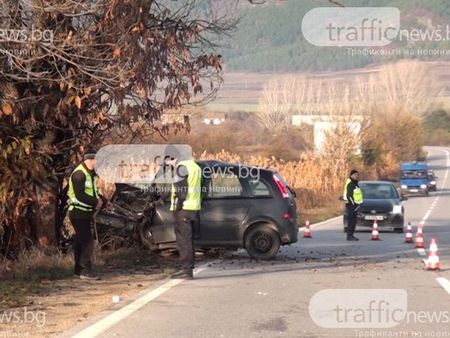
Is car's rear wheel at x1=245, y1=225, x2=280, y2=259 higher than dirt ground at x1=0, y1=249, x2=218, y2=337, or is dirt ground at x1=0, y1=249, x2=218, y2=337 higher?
car's rear wheel at x1=245, y1=225, x2=280, y2=259

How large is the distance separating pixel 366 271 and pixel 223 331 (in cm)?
556

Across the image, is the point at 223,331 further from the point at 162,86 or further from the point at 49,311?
the point at 162,86

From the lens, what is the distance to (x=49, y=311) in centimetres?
988

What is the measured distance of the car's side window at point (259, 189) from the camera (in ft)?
50.4

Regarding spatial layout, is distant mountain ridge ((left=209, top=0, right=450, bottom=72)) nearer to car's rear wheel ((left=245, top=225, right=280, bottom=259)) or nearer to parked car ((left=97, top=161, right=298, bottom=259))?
parked car ((left=97, top=161, right=298, bottom=259))

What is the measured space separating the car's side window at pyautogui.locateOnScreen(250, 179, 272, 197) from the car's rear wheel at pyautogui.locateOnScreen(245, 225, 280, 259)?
1.81ft

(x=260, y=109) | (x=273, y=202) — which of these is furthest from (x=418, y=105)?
(x=273, y=202)

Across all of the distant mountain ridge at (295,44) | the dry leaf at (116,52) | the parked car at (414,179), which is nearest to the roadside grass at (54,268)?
the dry leaf at (116,52)

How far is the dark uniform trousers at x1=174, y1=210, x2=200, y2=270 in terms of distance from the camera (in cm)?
1265

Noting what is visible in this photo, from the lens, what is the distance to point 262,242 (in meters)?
15.3

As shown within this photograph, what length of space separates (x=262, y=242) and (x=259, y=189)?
91 centimetres

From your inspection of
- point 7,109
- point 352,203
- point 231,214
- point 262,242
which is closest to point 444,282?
point 262,242

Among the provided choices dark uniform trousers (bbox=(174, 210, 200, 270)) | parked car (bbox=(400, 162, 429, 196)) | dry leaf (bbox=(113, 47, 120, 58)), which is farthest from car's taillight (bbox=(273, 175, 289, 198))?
parked car (bbox=(400, 162, 429, 196))

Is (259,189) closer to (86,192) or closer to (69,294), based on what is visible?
(86,192)
